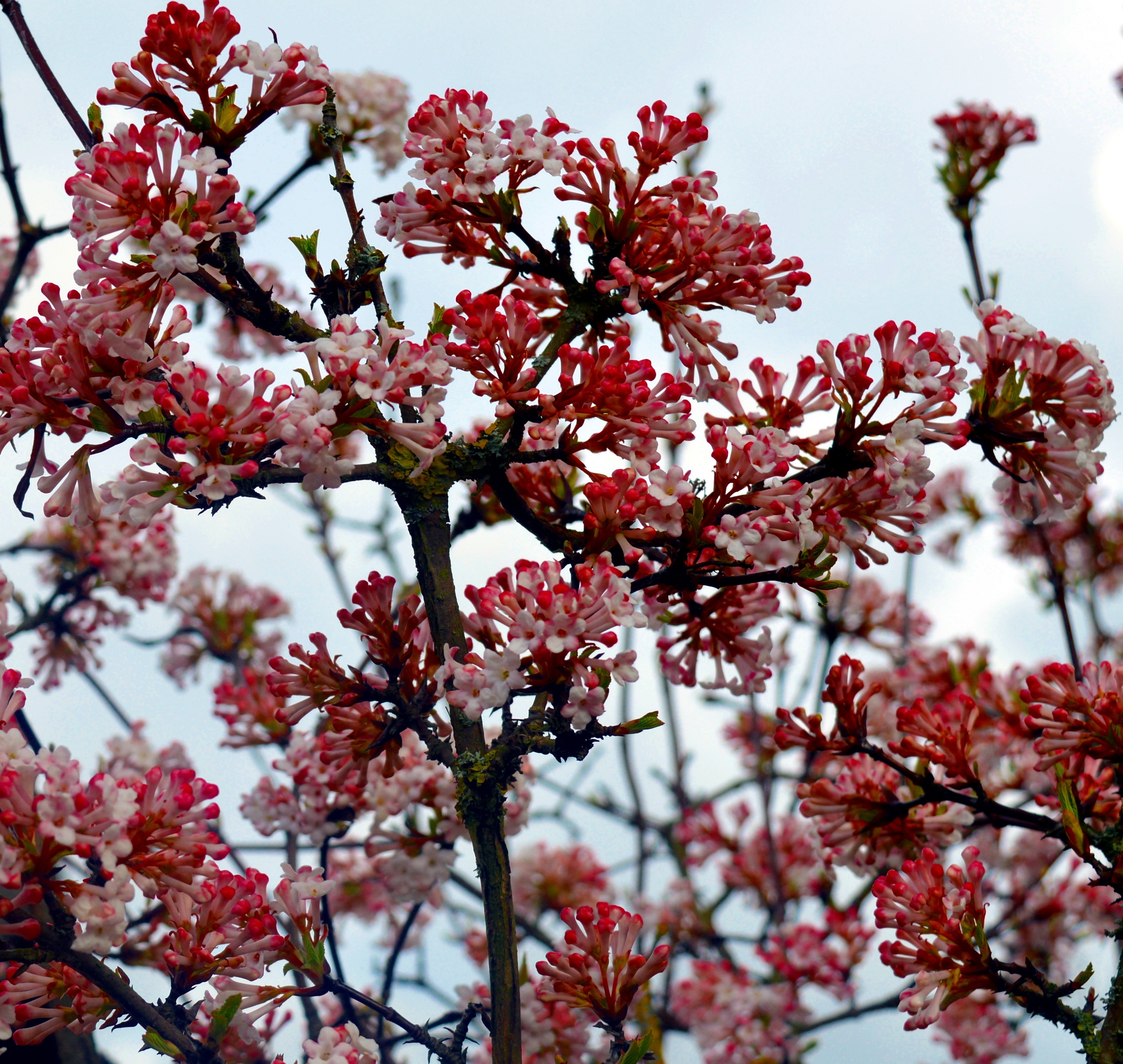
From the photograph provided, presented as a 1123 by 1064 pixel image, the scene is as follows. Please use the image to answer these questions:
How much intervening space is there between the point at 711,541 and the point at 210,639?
433 centimetres

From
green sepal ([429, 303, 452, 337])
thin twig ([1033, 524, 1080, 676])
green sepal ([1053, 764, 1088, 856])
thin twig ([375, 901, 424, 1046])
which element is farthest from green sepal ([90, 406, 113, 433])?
thin twig ([1033, 524, 1080, 676])

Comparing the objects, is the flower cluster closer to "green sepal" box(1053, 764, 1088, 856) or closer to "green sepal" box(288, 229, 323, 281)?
"green sepal" box(1053, 764, 1088, 856)

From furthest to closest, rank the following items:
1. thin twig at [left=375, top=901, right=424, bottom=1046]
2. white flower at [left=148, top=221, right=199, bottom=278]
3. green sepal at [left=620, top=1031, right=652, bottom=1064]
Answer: thin twig at [left=375, top=901, right=424, bottom=1046], green sepal at [left=620, top=1031, right=652, bottom=1064], white flower at [left=148, top=221, right=199, bottom=278]

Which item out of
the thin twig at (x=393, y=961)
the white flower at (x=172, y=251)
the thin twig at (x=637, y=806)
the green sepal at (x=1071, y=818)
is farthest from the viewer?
the thin twig at (x=637, y=806)

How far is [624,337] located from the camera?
8.41 feet

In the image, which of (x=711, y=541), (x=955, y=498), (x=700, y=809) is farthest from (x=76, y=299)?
(x=955, y=498)

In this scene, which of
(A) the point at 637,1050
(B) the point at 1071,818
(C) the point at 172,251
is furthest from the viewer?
(B) the point at 1071,818

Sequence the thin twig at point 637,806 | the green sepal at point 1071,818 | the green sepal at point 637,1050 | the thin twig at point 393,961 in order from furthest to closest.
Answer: the thin twig at point 637,806 → the thin twig at point 393,961 → the green sepal at point 1071,818 → the green sepal at point 637,1050

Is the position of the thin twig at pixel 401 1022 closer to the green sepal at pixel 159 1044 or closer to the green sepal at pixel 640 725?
the green sepal at pixel 159 1044

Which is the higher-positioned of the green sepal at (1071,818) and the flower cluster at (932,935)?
the green sepal at (1071,818)

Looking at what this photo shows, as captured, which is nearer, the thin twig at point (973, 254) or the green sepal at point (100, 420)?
the green sepal at point (100, 420)

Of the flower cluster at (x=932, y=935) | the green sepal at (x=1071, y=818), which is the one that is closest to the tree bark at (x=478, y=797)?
the flower cluster at (x=932, y=935)

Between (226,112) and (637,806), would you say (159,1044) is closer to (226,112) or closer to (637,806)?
(226,112)

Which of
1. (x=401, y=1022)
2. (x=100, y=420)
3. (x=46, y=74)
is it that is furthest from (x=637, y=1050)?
(x=46, y=74)
